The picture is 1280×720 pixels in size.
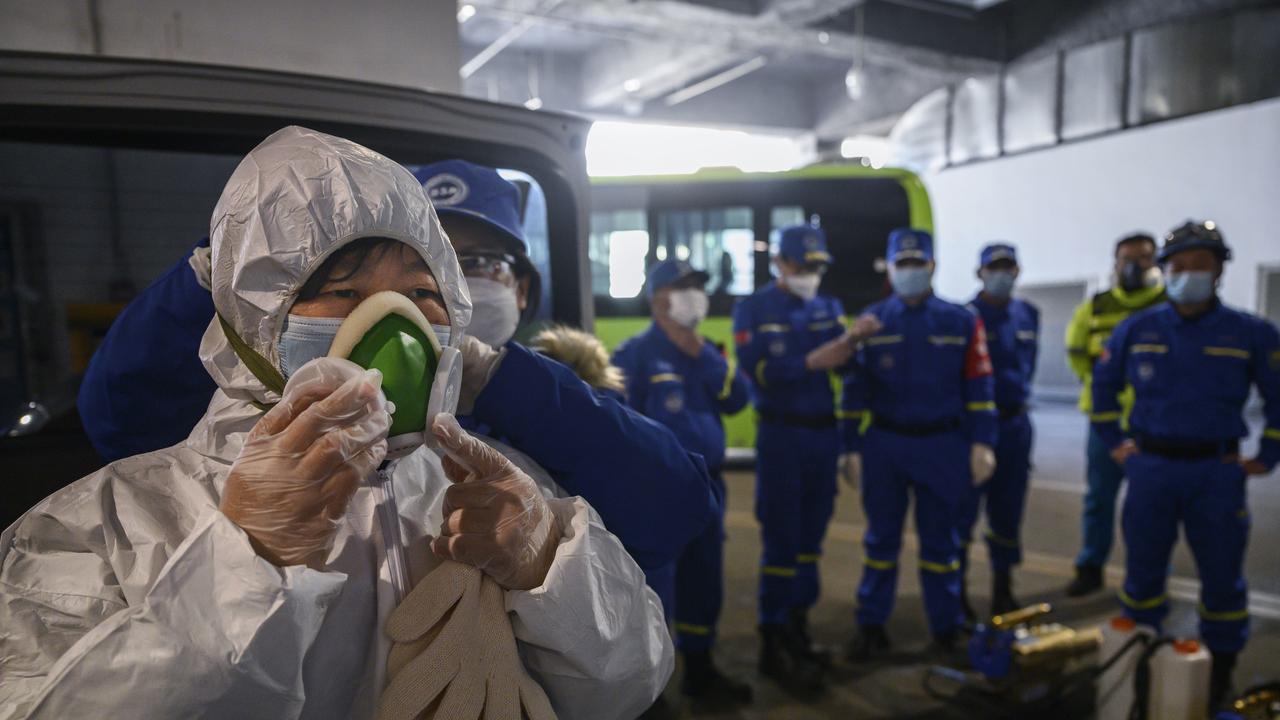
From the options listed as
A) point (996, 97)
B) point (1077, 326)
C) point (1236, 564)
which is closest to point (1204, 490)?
point (1236, 564)

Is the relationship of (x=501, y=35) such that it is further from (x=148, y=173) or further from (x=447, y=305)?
(x=447, y=305)

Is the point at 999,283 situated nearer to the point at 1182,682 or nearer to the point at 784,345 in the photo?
the point at 784,345

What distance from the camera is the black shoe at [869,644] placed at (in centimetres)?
348

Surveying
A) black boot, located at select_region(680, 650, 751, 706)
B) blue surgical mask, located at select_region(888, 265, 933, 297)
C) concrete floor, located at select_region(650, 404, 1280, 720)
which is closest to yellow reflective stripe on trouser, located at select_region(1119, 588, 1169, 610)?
concrete floor, located at select_region(650, 404, 1280, 720)

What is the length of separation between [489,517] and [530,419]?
229 millimetres

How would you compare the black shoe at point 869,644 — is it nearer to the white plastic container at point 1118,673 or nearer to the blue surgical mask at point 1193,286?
the white plastic container at point 1118,673

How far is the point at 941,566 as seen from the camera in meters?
3.48

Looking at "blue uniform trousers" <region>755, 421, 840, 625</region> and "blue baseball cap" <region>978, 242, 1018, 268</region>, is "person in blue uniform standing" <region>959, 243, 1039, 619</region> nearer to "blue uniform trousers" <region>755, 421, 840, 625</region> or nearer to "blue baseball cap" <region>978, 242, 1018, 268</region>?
"blue baseball cap" <region>978, 242, 1018, 268</region>

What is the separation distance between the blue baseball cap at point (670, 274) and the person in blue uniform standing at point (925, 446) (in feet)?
3.02

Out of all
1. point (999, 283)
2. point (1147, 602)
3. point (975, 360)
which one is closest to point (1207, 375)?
point (975, 360)

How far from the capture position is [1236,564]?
3117 millimetres

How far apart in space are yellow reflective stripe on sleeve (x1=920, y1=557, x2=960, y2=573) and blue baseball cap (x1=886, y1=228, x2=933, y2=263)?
1381 mm

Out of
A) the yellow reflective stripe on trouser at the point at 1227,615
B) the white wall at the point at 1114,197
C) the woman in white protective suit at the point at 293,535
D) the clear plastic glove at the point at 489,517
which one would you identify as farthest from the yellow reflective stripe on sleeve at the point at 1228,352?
the white wall at the point at 1114,197

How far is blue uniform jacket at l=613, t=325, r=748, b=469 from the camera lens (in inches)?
121
